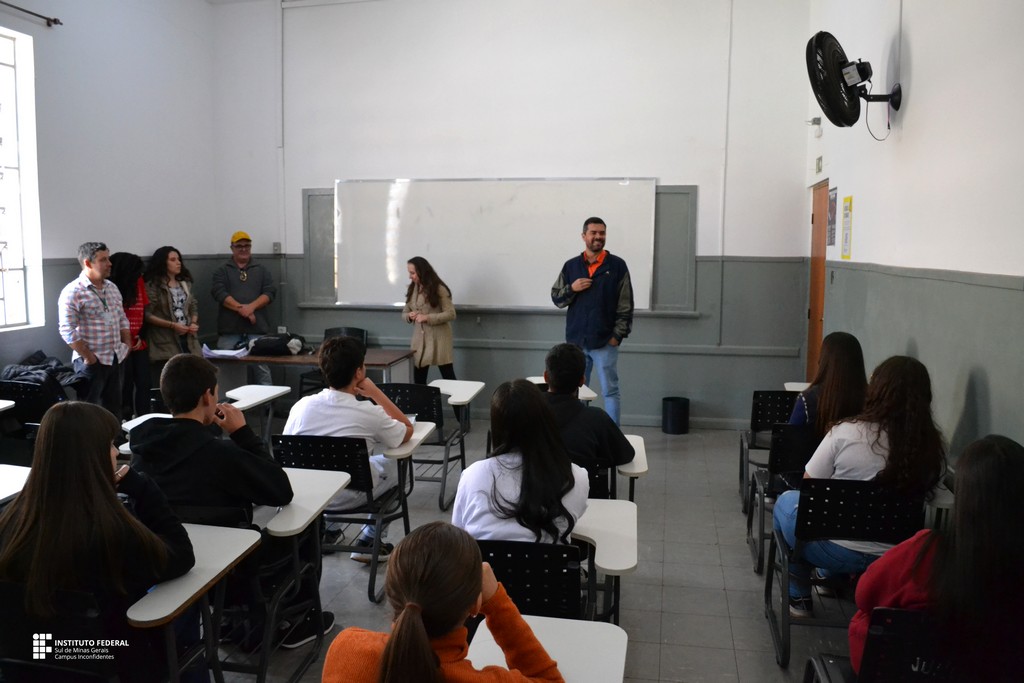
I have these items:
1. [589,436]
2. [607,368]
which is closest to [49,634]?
[589,436]

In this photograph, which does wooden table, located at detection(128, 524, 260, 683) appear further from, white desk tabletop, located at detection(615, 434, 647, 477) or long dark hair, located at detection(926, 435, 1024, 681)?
long dark hair, located at detection(926, 435, 1024, 681)

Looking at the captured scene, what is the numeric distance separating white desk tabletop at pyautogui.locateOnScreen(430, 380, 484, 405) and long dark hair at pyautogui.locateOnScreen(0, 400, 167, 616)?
2.36 m

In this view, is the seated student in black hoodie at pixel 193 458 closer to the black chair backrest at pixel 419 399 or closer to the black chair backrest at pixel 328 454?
the black chair backrest at pixel 328 454

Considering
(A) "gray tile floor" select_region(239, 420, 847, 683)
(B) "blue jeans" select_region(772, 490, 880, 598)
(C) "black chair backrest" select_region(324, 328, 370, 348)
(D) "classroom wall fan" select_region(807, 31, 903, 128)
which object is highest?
(D) "classroom wall fan" select_region(807, 31, 903, 128)

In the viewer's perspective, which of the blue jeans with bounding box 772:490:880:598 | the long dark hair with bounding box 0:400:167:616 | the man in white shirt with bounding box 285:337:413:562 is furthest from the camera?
the man in white shirt with bounding box 285:337:413:562

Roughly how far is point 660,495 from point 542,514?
2.62 metres

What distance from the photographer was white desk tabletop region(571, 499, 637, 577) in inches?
Result: 80.7

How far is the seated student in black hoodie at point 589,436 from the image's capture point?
9.16 feet

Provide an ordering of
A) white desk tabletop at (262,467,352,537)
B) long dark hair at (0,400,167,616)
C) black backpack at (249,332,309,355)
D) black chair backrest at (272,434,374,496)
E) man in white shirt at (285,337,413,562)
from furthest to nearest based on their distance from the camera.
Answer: black backpack at (249,332,309,355) → man in white shirt at (285,337,413,562) → black chair backrest at (272,434,374,496) → white desk tabletop at (262,467,352,537) → long dark hair at (0,400,167,616)

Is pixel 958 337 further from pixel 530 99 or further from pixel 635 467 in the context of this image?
pixel 530 99

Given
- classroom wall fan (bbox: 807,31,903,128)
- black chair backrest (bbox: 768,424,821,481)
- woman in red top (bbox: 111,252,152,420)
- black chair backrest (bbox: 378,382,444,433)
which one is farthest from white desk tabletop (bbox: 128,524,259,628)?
woman in red top (bbox: 111,252,152,420)

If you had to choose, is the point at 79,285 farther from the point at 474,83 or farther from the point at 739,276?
the point at 739,276

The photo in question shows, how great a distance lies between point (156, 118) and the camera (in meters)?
6.03

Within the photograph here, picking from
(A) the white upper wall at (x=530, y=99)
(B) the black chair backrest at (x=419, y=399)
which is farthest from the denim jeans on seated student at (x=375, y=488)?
(A) the white upper wall at (x=530, y=99)
